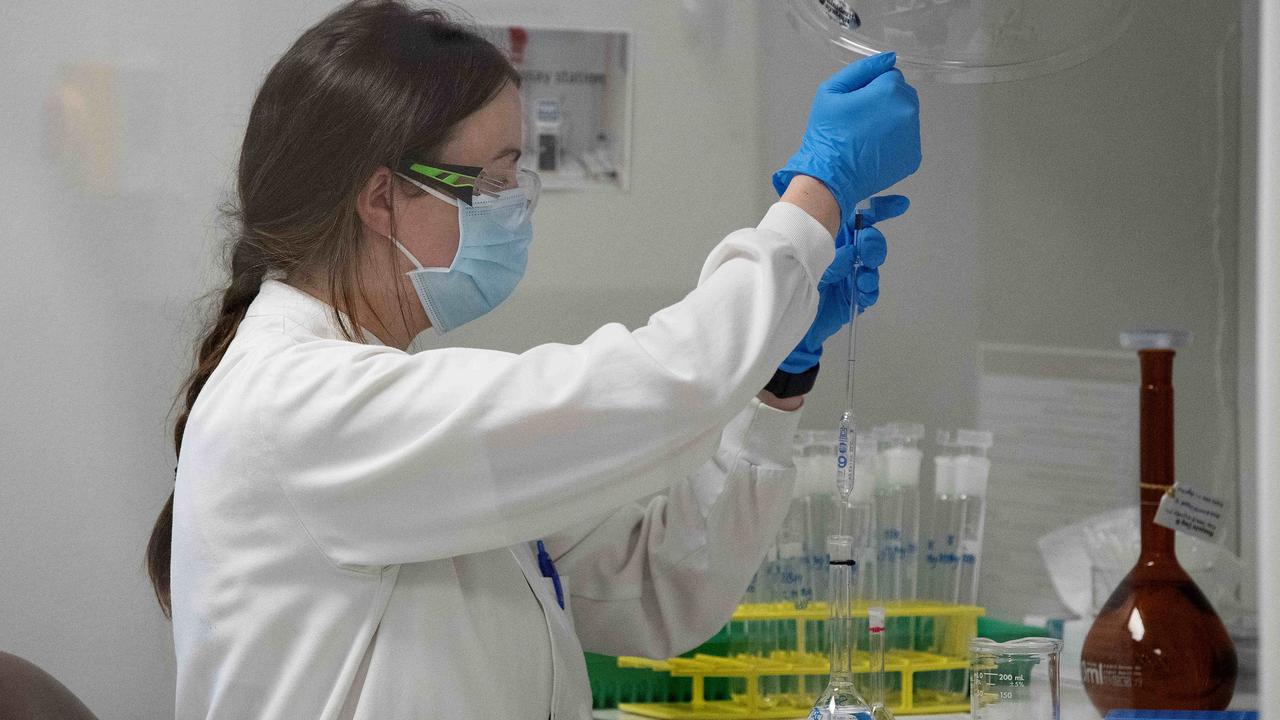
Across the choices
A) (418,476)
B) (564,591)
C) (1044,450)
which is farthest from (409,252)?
(1044,450)

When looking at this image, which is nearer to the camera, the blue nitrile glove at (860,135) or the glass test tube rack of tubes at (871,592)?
the blue nitrile glove at (860,135)

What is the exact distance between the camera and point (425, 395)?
3.21ft

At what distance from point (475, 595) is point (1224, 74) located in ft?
5.81

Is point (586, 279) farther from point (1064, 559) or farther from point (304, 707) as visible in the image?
point (1064, 559)

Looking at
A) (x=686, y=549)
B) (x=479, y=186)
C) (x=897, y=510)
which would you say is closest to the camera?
(x=479, y=186)

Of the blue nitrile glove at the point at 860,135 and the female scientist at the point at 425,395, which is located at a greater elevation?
the blue nitrile glove at the point at 860,135

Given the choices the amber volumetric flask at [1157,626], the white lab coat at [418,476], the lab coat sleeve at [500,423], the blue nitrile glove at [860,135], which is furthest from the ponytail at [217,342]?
the amber volumetric flask at [1157,626]

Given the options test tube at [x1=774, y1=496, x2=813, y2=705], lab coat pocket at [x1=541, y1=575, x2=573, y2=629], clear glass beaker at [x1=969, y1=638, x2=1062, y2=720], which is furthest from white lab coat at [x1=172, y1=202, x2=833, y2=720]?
test tube at [x1=774, y1=496, x2=813, y2=705]

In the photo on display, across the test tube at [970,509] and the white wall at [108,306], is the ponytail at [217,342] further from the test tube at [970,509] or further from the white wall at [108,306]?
the test tube at [970,509]

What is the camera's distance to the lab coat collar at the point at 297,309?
1136 mm

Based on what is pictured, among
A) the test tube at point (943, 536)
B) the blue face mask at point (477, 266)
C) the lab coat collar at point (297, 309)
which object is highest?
the blue face mask at point (477, 266)

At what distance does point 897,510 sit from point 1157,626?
1.25 ft

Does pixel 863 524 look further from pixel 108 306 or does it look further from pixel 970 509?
pixel 108 306

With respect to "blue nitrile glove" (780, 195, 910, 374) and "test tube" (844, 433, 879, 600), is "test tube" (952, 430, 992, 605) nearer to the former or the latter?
"test tube" (844, 433, 879, 600)
